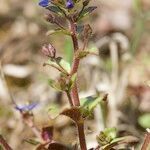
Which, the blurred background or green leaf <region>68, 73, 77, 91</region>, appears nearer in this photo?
green leaf <region>68, 73, 77, 91</region>

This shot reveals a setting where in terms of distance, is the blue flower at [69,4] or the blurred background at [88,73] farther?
the blurred background at [88,73]

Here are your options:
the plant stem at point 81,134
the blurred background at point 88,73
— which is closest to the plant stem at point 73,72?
the plant stem at point 81,134

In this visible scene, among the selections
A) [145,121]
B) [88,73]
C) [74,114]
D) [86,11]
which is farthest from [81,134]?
[88,73]

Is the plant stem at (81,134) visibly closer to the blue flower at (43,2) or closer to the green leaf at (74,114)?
the green leaf at (74,114)

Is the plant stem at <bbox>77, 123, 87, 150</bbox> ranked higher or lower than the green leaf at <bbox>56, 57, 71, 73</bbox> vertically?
lower

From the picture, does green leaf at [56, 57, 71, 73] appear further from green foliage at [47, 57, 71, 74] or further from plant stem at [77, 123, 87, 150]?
plant stem at [77, 123, 87, 150]

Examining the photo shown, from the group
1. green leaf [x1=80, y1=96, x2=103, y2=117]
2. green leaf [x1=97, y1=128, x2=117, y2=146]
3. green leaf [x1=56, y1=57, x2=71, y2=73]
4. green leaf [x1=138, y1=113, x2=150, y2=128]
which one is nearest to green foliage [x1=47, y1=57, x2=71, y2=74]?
green leaf [x1=56, y1=57, x2=71, y2=73]

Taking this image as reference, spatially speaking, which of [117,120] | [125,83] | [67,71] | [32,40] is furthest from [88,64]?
[67,71]
